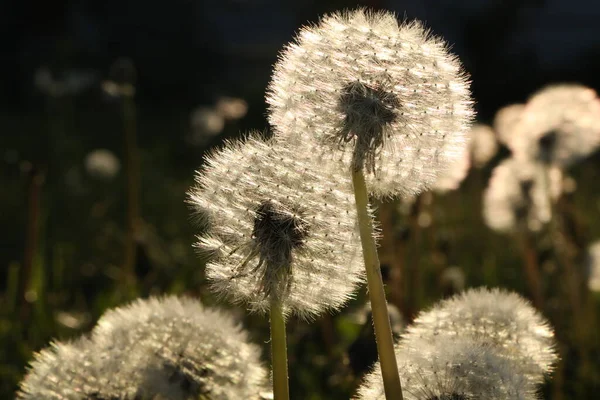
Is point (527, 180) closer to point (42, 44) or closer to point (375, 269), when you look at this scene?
point (375, 269)

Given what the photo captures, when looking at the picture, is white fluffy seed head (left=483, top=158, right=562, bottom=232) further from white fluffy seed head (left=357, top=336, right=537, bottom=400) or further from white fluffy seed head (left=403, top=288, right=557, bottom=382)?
white fluffy seed head (left=357, top=336, right=537, bottom=400)

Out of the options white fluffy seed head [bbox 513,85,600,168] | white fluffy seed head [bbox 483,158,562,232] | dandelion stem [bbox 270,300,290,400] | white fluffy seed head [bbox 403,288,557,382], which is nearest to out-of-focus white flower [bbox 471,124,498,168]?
white fluffy seed head [bbox 483,158,562,232]

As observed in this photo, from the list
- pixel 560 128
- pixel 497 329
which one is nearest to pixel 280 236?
pixel 497 329

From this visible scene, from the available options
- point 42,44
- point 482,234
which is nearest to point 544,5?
point 42,44

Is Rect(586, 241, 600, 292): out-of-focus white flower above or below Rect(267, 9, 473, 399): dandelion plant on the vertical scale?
above

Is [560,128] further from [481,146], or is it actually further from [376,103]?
[376,103]

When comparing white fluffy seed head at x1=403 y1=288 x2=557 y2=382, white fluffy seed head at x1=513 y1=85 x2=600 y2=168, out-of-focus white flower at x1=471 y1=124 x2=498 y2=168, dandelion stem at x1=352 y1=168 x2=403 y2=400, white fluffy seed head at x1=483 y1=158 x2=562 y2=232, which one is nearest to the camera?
dandelion stem at x1=352 y1=168 x2=403 y2=400

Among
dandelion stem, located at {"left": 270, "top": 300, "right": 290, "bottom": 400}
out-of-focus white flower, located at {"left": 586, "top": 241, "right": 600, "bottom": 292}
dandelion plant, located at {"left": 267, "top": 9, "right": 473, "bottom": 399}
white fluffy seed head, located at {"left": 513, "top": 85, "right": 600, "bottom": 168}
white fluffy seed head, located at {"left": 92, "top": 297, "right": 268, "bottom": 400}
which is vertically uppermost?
white fluffy seed head, located at {"left": 513, "top": 85, "right": 600, "bottom": 168}
